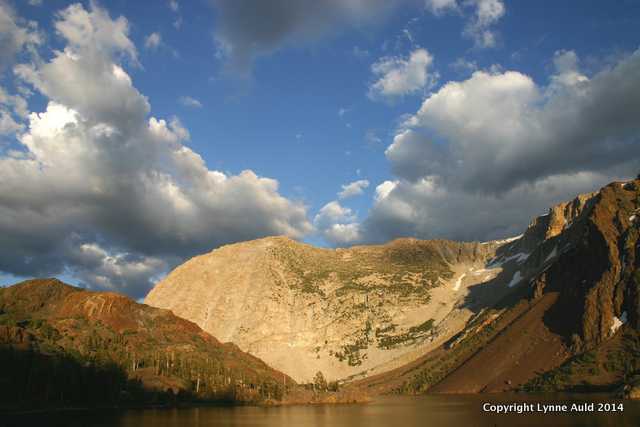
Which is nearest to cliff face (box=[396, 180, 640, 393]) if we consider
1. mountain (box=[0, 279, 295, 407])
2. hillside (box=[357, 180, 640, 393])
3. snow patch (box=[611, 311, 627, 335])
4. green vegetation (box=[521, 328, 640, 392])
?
hillside (box=[357, 180, 640, 393])

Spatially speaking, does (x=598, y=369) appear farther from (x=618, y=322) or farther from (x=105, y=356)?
(x=105, y=356)

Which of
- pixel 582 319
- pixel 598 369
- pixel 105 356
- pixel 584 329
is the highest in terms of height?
pixel 582 319

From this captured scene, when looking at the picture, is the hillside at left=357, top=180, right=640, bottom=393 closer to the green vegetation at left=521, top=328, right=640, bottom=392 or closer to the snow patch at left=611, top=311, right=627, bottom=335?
the snow patch at left=611, top=311, right=627, bottom=335

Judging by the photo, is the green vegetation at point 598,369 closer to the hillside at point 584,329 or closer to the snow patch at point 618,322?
the hillside at point 584,329

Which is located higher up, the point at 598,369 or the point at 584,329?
the point at 584,329

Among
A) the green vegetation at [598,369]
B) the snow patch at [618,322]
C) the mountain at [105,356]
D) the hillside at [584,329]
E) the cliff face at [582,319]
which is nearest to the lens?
the mountain at [105,356]

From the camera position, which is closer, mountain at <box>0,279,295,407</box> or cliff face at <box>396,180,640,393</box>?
mountain at <box>0,279,295,407</box>

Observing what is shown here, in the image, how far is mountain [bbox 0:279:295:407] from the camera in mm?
106688

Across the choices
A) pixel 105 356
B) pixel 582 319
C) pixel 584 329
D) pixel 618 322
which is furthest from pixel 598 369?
pixel 105 356

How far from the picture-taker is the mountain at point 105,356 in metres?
107

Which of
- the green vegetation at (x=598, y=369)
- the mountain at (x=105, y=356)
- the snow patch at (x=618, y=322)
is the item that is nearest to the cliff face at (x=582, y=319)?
the snow patch at (x=618, y=322)

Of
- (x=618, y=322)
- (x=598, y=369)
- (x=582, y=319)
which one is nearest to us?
(x=598, y=369)

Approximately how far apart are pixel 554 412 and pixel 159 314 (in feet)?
462

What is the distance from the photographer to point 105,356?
127 m
